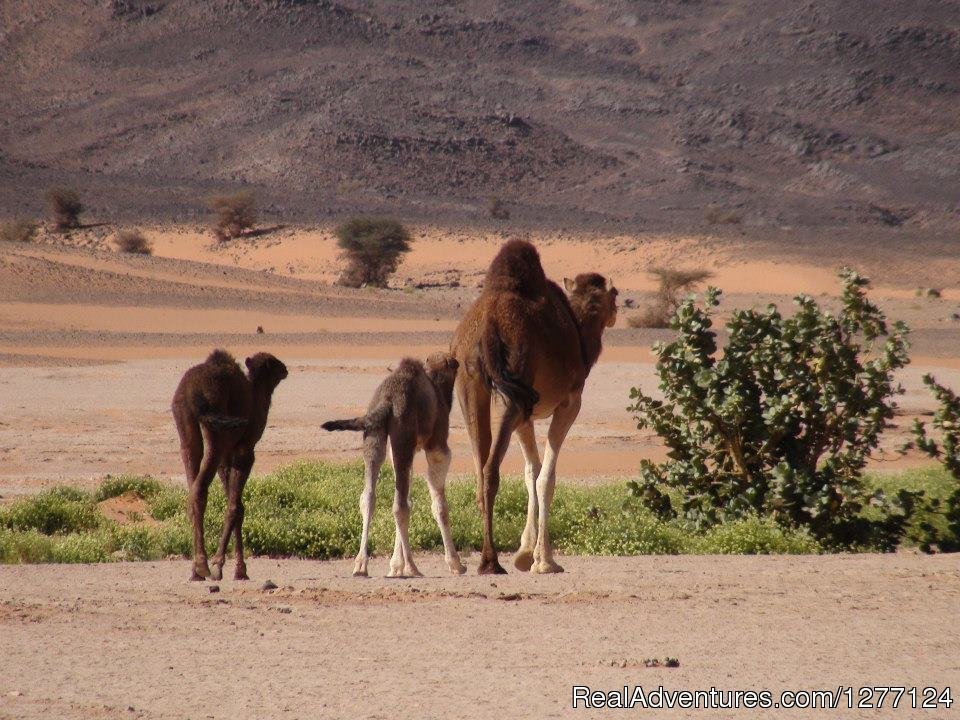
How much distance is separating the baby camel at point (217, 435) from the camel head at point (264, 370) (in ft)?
0.22

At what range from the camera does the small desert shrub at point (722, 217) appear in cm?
8606

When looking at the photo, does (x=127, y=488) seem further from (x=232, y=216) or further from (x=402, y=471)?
(x=232, y=216)

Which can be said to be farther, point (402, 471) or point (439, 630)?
point (402, 471)

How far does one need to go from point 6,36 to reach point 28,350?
112288 mm

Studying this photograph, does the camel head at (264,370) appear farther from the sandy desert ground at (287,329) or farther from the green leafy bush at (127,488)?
the sandy desert ground at (287,329)

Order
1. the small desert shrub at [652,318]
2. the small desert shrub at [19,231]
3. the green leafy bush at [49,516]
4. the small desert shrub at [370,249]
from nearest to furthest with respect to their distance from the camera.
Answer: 1. the green leafy bush at [49,516]
2. the small desert shrub at [652,318]
3. the small desert shrub at [370,249]
4. the small desert shrub at [19,231]

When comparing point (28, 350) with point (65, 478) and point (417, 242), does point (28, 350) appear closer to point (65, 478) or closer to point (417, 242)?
point (65, 478)

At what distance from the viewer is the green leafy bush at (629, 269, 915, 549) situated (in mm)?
12195

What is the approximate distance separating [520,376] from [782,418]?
336 cm

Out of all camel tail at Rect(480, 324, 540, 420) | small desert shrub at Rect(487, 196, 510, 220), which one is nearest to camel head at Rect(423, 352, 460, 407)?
camel tail at Rect(480, 324, 540, 420)

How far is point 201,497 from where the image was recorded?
9.55 metres

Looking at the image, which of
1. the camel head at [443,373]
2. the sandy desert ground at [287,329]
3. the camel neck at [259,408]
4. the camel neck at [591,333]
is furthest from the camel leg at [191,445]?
the sandy desert ground at [287,329]

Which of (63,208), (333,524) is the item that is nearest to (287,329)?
(333,524)

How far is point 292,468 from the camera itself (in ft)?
50.8
